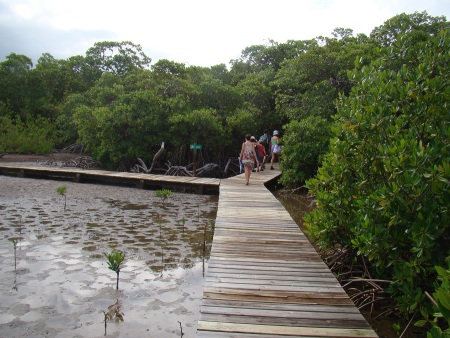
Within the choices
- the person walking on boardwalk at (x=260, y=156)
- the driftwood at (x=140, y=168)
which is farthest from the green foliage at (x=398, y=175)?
the driftwood at (x=140, y=168)

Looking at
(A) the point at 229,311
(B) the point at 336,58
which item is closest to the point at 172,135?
(B) the point at 336,58

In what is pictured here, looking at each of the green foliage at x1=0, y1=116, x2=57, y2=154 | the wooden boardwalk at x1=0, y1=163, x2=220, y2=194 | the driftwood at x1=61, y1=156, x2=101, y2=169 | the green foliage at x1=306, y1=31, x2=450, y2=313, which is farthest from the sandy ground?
the green foliage at x1=0, y1=116, x2=57, y2=154

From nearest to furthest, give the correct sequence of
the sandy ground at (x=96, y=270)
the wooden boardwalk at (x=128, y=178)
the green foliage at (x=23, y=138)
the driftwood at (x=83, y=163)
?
the sandy ground at (x=96, y=270) → the wooden boardwalk at (x=128, y=178) → the driftwood at (x=83, y=163) → the green foliage at (x=23, y=138)

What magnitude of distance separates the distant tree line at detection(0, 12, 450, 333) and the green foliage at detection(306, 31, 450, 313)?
0.01 meters

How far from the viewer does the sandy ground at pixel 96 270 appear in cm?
314

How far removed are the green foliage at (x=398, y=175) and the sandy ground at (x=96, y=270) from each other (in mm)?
1738

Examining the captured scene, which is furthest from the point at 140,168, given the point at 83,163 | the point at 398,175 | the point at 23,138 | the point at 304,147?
the point at 398,175

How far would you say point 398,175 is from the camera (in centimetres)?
275

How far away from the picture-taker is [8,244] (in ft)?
16.7

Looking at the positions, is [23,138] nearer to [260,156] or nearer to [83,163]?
[83,163]

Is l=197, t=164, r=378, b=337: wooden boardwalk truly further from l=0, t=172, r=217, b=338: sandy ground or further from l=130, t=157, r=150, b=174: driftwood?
l=130, t=157, r=150, b=174: driftwood

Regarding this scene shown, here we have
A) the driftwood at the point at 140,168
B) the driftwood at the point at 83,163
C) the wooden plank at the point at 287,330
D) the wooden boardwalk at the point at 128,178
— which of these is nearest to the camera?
the wooden plank at the point at 287,330

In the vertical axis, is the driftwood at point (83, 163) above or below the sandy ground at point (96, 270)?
below

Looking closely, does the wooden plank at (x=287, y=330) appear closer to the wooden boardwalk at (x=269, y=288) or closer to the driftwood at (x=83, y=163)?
the wooden boardwalk at (x=269, y=288)
